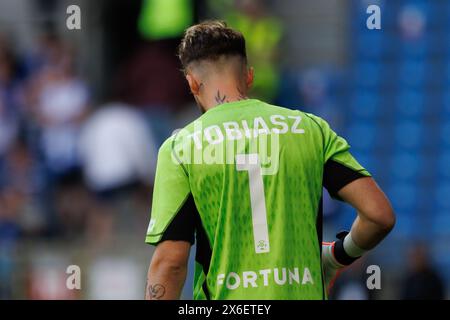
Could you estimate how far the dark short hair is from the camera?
4.92 m

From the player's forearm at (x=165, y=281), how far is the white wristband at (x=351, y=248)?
0.79m

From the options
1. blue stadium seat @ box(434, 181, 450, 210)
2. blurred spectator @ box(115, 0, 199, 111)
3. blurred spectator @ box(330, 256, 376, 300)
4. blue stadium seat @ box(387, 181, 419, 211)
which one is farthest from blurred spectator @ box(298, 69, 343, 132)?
blurred spectator @ box(330, 256, 376, 300)

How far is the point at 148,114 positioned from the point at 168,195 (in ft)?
29.1

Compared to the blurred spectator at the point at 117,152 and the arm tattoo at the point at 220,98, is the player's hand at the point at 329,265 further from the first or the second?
the blurred spectator at the point at 117,152

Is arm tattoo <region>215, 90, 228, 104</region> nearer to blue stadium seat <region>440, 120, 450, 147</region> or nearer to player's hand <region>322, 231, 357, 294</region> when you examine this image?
player's hand <region>322, 231, 357, 294</region>

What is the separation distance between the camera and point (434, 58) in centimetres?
1514

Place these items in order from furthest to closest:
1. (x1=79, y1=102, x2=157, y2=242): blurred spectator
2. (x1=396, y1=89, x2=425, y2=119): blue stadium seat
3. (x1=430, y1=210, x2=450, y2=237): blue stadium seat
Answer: (x1=396, y1=89, x2=425, y2=119): blue stadium seat, (x1=430, y1=210, x2=450, y2=237): blue stadium seat, (x1=79, y1=102, x2=157, y2=242): blurred spectator

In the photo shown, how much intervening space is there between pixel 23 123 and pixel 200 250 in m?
9.16

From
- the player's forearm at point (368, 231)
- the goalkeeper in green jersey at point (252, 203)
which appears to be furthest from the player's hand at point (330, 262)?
the goalkeeper in green jersey at point (252, 203)

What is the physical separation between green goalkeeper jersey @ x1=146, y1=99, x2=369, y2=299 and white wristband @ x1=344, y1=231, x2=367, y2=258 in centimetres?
26

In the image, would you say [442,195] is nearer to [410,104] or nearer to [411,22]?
[410,104]

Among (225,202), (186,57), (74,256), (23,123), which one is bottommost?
(74,256)
